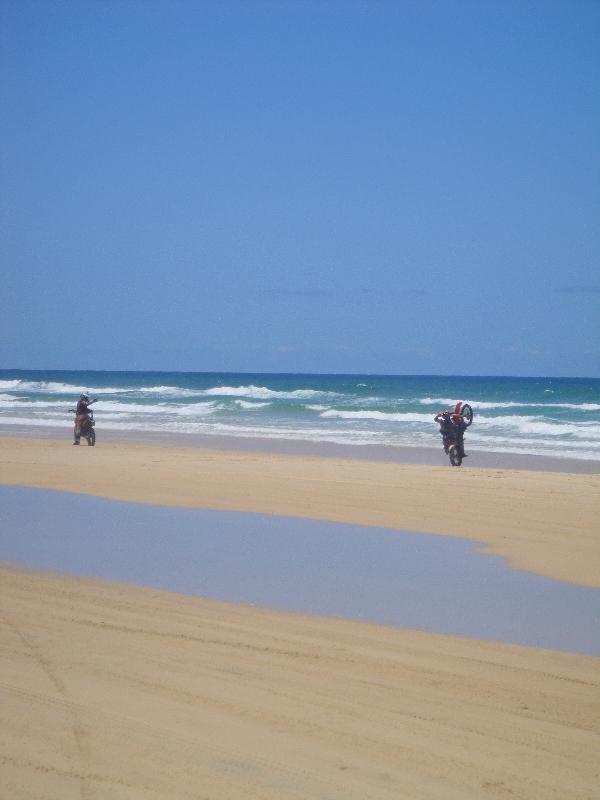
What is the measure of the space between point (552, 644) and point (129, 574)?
3035 millimetres

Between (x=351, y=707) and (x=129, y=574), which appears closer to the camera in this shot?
(x=351, y=707)

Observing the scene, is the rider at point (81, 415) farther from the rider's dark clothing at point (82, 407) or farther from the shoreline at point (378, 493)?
the shoreline at point (378, 493)

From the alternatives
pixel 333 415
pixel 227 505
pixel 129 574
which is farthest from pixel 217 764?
pixel 333 415

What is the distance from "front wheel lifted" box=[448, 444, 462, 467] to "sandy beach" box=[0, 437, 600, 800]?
9509 mm

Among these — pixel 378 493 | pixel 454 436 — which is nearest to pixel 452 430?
pixel 454 436

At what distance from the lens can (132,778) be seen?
117 inches

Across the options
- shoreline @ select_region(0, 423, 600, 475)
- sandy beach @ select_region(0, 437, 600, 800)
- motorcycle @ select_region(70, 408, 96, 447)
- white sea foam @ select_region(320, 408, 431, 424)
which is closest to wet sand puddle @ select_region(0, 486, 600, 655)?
sandy beach @ select_region(0, 437, 600, 800)

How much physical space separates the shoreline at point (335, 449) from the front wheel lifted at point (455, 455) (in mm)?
369

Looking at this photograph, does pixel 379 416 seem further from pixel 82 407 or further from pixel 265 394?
pixel 265 394

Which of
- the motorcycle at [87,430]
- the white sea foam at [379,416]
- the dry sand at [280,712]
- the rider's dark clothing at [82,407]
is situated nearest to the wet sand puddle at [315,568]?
the dry sand at [280,712]

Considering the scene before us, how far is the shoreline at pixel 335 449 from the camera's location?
17.0m

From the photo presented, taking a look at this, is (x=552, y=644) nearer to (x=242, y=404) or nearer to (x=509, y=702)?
(x=509, y=702)

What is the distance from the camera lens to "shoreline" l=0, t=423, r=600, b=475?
669 inches

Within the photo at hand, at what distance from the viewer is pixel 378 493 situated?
440 inches
